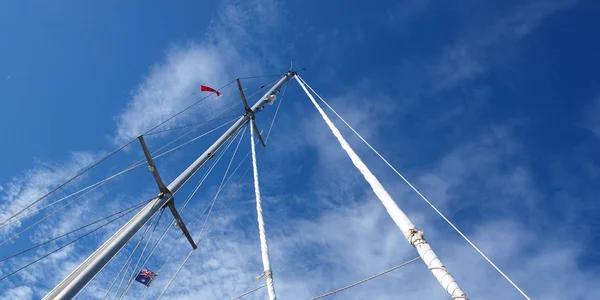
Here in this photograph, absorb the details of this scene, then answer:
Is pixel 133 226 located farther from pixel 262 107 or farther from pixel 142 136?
pixel 262 107

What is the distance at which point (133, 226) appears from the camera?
8367mm

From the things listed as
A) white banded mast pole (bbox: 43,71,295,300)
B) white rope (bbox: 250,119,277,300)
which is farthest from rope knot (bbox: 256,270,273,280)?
white banded mast pole (bbox: 43,71,295,300)

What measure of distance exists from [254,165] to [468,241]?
8.94 metres

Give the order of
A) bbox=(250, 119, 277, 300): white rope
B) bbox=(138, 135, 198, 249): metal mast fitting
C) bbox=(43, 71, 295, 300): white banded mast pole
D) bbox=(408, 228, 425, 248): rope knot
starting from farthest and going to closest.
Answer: bbox=(138, 135, 198, 249): metal mast fitting < bbox=(250, 119, 277, 300): white rope < bbox=(43, 71, 295, 300): white banded mast pole < bbox=(408, 228, 425, 248): rope knot

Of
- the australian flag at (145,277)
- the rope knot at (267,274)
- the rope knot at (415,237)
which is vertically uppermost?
the australian flag at (145,277)

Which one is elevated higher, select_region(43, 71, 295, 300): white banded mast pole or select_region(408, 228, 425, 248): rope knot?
select_region(43, 71, 295, 300): white banded mast pole

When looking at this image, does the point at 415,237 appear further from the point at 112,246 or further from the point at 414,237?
the point at 112,246

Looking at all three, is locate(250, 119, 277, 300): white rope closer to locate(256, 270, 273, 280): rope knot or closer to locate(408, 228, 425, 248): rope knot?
locate(256, 270, 273, 280): rope knot

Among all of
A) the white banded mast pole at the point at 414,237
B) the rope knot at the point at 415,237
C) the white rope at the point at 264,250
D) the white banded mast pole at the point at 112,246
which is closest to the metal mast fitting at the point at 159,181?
the white banded mast pole at the point at 112,246

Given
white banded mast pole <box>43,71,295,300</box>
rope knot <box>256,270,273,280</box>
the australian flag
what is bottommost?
rope knot <box>256,270,273,280</box>

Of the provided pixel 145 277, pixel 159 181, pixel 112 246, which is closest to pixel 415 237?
pixel 112 246

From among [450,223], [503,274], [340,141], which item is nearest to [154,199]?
[340,141]

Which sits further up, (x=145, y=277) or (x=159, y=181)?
(x=159, y=181)

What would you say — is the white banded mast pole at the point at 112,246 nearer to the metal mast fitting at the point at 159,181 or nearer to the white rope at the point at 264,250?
the metal mast fitting at the point at 159,181
